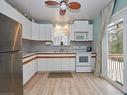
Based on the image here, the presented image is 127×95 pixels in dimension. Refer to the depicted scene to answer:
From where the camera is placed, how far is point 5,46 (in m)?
2.07

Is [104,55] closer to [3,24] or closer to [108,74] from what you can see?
[108,74]

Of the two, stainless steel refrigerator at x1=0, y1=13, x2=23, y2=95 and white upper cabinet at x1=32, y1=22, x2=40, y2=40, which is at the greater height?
white upper cabinet at x1=32, y1=22, x2=40, y2=40

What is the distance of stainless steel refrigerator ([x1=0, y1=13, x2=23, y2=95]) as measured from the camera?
6.47 feet

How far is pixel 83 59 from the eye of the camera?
22.4 feet

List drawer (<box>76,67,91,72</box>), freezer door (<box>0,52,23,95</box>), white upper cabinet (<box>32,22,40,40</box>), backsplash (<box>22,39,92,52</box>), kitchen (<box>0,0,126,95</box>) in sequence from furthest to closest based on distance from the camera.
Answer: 1. backsplash (<box>22,39,92,52</box>)
2. drawer (<box>76,67,91,72</box>)
3. white upper cabinet (<box>32,22,40,40</box>)
4. kitchen (<box>0,0,126,95</box>)
5. freezer door (<box>0,52,23,95</box>)

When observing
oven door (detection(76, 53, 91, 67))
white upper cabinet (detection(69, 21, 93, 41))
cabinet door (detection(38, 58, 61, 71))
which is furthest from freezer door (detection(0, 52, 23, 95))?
white upper cabinet (detection(69, 21, 93, 41))

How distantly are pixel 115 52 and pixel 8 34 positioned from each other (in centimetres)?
356

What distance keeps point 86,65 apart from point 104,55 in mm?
1372

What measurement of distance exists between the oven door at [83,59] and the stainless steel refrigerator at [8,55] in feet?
14.6

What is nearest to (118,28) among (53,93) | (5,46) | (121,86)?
(121,86)

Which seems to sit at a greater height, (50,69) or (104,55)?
(104,55)

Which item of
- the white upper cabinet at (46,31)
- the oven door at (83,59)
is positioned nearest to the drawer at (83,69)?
the oven door at (83,59)

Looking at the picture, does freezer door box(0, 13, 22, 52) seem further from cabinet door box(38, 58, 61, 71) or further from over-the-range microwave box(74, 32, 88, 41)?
over-the-range microwave box(74, 32, 88, 41)

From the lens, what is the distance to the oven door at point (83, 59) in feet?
22.3
